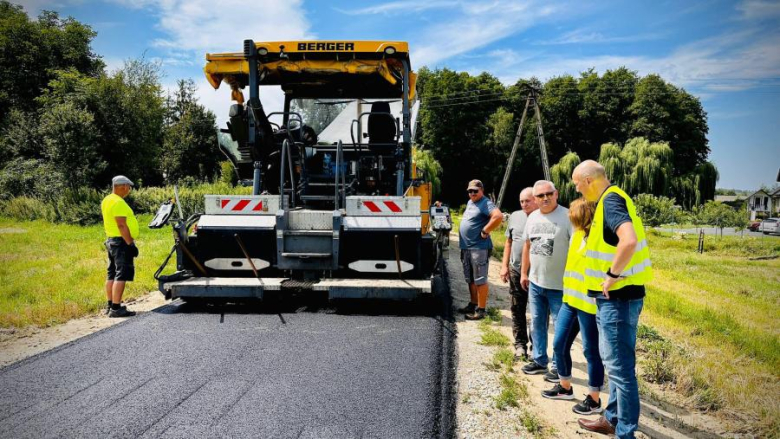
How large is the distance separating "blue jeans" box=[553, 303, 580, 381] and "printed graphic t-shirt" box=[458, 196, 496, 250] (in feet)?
6.58

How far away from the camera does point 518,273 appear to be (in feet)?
14.5

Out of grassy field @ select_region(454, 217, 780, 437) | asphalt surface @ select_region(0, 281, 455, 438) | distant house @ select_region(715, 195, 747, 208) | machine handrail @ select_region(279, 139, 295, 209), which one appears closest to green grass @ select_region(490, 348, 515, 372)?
asphalt surface @ select_region(0, 281, 455, 438)

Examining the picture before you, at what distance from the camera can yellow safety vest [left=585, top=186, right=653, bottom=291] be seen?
2.74m

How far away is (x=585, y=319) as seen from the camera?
10.5 feet

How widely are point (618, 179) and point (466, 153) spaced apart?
13902 mm

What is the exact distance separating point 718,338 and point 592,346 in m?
4.05

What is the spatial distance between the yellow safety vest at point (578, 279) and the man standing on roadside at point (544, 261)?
0.41 metres

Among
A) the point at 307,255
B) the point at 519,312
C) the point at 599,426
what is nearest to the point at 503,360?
the point at 519,312

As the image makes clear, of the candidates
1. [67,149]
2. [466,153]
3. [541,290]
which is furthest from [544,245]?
[466,153]

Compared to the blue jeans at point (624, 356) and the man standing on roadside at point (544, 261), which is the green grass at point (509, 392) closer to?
the man standing on roadside at point (544, 261)

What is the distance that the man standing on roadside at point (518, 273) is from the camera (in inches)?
173

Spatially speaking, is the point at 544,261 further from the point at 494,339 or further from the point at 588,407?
the point at 494,339

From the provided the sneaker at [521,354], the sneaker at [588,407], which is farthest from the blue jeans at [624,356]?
the sneaker at [521,354]

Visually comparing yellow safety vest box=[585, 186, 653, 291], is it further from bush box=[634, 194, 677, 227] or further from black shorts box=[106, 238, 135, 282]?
bush box=[634, 194, 677, 227]
